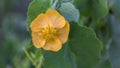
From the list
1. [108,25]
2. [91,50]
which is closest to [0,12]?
[108,25]

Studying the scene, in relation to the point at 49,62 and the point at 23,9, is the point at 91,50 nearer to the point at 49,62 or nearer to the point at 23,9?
the point at 49,62

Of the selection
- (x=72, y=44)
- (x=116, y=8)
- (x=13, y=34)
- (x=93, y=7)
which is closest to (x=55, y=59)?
(x=72, y=44)

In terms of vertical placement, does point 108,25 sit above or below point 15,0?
above

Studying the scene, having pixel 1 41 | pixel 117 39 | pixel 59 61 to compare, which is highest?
pixel 59 61

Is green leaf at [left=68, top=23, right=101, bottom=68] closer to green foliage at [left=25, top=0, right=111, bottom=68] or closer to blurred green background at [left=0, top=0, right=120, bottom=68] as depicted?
green foliage at [left=25, top=0, right=111, bottom=68]

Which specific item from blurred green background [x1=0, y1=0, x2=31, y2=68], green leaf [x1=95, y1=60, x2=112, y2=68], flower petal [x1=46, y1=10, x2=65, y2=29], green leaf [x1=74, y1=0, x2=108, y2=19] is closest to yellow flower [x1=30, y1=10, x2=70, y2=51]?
flower petal [x1=46, y1=10, x2=65, y2=29]

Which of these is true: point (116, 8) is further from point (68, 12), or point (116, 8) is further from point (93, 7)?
point (68, 12)
